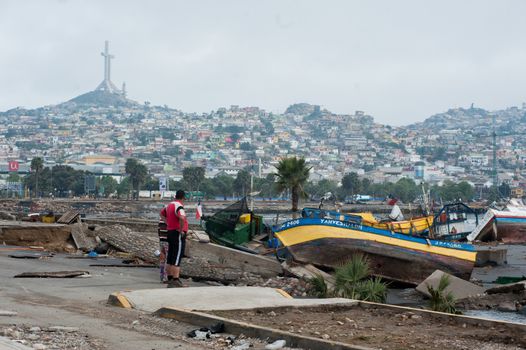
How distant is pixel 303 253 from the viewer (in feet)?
74.7

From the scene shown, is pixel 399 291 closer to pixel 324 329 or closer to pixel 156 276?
pixel 156 276

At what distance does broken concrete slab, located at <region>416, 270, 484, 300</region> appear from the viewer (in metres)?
18.1

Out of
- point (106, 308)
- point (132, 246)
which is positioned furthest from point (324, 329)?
point (132, 246)

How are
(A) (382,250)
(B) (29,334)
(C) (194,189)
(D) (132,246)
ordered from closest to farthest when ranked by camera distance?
(B) (29,334), (D) (132,246), (A) (382,250), (C) (194,189)

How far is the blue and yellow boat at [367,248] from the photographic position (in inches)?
889

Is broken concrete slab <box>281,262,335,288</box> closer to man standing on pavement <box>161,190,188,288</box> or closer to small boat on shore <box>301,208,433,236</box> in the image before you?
small boat on shore <box>301,208,433,236</box>

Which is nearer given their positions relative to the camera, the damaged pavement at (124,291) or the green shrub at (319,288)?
the damaged pavement at (124,291)

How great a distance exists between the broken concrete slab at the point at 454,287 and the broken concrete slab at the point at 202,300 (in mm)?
6580

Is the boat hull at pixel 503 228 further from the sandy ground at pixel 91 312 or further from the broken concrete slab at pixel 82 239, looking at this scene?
the sandy ground at pixel 91 312

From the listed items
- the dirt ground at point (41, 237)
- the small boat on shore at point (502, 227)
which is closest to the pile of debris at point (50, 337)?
the dirt ground at point (41, 237)

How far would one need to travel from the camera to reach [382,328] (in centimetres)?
998

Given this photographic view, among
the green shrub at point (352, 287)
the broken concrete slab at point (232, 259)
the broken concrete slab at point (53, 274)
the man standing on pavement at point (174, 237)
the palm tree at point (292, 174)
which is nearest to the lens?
the man standing on pavement at point (174, 237)

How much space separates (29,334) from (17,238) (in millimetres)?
14925

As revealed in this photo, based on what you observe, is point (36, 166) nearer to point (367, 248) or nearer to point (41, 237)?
point (41, 237)
